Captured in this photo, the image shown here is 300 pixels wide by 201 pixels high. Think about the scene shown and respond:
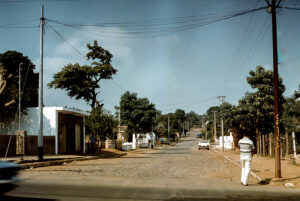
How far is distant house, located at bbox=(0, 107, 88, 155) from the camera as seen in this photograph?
2719cm

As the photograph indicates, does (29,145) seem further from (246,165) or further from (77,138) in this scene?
(246,165)

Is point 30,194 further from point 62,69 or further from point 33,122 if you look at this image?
point 62,69

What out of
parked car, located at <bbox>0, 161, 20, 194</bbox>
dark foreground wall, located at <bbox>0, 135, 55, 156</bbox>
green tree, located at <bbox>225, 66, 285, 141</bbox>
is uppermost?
green tree, located at <bbox>225, 66, 285, 141</bbox>

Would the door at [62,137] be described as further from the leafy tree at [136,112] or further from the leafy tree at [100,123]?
the leafy tree at [136,112]

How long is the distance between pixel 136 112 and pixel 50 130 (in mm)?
32932

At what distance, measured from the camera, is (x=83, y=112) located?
3369cm

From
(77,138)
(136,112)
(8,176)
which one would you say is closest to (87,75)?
(77,138)

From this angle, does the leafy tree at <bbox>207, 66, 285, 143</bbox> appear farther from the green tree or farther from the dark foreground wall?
the dark foreground wall

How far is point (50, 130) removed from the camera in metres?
29.1

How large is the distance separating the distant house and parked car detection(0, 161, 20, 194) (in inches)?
760

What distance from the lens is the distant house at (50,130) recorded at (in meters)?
27.2

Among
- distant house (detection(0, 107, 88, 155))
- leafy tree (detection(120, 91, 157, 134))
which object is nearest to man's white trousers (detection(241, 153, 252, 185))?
distant house (detection(0, 107, 88, 155))

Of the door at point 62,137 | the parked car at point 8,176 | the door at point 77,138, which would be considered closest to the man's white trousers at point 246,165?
the parked car at point 8,176

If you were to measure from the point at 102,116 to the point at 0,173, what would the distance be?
77.5 ft
